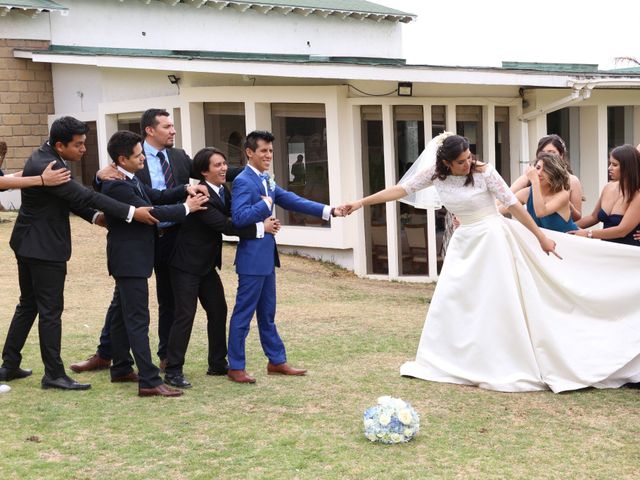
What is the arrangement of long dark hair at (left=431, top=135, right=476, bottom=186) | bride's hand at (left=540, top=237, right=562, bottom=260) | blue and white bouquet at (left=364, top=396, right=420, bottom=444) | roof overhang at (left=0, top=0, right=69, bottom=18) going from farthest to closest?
roof overhang at (left=0, top=0, right=69, bottom=18), bride's hand at (left=540, top=237, right=562, bottom=260), long dark hair at (left=431, top=135, right=476, bottom=186), blue and white bouquet at (left=364, top=396, right=420, bottom=444)

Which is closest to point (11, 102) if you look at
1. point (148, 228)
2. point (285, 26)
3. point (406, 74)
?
point (285, 26)

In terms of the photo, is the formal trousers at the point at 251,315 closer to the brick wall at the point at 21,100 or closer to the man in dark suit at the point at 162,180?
the man in dark suit at the point at 162,180

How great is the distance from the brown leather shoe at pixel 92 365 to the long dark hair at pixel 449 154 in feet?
9.73

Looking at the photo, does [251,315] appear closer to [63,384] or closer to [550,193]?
[63,384]

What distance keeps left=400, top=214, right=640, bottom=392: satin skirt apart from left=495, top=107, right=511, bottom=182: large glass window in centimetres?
806

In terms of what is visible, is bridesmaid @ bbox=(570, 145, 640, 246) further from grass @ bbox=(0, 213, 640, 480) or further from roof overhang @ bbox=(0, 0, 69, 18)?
roof overhang @ bbox=(0, 0, 69, 18)

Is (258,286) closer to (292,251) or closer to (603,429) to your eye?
(603,429)

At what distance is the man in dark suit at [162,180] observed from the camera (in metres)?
7.41

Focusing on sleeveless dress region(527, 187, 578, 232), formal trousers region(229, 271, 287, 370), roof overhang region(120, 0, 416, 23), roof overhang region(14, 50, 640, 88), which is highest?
roof overhang region(120, 0, 416, 23)

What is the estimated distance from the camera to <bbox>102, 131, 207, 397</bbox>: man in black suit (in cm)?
691

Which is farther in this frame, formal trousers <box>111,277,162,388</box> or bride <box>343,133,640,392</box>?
bride <box>343,133,640,392</box>

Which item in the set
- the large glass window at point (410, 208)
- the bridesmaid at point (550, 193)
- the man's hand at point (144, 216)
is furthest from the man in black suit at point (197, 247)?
the large glass window at point (410, 208)

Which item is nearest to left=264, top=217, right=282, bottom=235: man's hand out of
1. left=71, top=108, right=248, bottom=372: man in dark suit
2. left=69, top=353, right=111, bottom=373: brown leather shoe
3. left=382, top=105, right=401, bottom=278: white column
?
left=71, top=108, right=248, bottom=372: man in dark suit

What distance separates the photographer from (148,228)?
23.0ft
